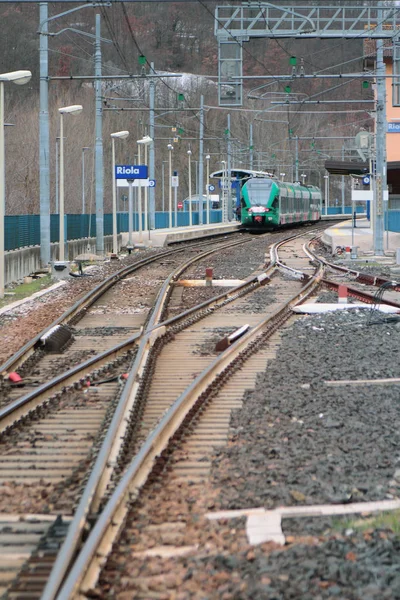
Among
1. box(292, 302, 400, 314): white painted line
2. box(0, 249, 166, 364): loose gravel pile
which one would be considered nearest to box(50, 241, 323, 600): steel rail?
box(0, 249, 166, 364): loose gravel pile

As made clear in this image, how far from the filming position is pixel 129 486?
258 inches

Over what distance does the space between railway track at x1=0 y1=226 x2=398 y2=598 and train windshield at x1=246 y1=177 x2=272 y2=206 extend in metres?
37.6

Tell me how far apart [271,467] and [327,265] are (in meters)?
24.2

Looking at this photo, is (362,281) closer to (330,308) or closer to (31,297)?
(330,308)

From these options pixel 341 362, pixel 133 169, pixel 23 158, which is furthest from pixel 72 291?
pixel 23 158

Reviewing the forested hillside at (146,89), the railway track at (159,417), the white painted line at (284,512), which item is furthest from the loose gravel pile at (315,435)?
the forested hillside at (146,89)

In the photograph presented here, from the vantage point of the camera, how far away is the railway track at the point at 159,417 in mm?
5406

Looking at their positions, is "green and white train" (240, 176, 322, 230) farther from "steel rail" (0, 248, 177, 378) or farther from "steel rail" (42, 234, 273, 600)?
"steel rail" (42, 234, 273, 600)

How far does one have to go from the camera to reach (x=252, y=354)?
1326 cm

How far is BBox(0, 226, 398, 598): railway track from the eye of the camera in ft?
17.7

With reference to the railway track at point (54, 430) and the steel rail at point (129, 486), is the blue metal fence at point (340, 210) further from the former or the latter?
the steel rail at point (129, 486)

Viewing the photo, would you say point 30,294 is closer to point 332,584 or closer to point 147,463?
point 147,463

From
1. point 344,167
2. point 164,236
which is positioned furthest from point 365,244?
point 344,167

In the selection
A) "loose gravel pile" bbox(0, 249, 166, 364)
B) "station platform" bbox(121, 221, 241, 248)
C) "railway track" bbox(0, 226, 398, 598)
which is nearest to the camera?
"railway track" bbox(0, 226, 398, 598)
